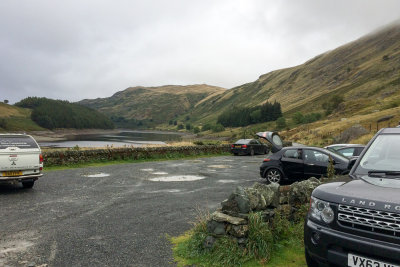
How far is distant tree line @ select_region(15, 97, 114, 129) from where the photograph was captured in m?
150

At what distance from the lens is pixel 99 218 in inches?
292

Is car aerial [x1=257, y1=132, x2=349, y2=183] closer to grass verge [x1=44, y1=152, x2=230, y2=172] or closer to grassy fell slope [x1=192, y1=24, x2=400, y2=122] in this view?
grass verge [x1=44, y1=152, x2=230, y2=172]

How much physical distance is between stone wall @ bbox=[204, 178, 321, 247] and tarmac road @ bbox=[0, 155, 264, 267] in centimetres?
106

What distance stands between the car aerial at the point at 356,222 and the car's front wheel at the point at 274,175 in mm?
7787

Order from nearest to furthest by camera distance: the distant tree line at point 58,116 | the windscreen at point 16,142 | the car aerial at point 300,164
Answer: the windscreen at point 16,142, the car aerial at point 300,164, the distant tree line at point 58,116

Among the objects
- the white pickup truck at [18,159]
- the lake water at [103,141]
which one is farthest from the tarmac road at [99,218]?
the lake water at [103,141]

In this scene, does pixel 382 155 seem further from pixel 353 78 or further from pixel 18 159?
pixel 353 78

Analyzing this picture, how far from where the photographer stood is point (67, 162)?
18.6 meters

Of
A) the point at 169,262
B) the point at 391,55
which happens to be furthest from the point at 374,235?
the point at 391,55

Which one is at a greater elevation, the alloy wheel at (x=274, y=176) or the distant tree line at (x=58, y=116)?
the distant tree line at (x=58, y=116)

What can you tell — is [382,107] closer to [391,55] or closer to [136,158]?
[136,158]

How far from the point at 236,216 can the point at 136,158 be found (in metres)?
Result: 17.8

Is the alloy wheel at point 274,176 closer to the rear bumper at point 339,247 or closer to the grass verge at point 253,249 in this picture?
the grass verge at point 253,249

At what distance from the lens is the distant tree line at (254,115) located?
127250mm
